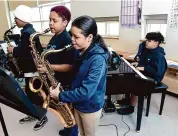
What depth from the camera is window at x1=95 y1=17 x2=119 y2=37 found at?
12.7 feet

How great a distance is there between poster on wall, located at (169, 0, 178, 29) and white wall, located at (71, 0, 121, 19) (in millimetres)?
1106

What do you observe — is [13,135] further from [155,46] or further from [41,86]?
[155,46]

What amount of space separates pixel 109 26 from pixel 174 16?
1570 mm

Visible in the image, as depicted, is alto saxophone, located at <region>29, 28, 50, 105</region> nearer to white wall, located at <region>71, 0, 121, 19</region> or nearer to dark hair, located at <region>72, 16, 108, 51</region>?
dark hair, located at <region>72, 16, 108, 51</region>

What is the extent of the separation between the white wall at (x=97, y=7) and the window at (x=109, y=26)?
0.13 metres

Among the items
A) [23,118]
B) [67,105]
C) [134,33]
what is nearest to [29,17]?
[67,105]

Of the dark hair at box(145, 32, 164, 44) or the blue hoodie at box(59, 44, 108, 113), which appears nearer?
the blue hoodie at box(59, 44, 108, 113)

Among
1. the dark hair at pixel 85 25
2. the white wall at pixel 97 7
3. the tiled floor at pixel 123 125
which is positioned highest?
the white wall at pixel 97 7

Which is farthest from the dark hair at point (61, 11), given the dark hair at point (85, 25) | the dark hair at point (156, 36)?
the dark hair at point (156, 36)

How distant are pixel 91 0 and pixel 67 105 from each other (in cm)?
316

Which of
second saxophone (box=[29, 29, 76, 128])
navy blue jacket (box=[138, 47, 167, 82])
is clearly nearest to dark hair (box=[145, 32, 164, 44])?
navy blue jacket (box=[138, 47, 167, 82])

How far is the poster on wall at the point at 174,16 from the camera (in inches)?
108

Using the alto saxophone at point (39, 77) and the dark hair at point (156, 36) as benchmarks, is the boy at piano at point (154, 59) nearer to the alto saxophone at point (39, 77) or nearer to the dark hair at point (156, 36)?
the dark hair at point (156, 36)

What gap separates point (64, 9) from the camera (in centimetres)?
149
